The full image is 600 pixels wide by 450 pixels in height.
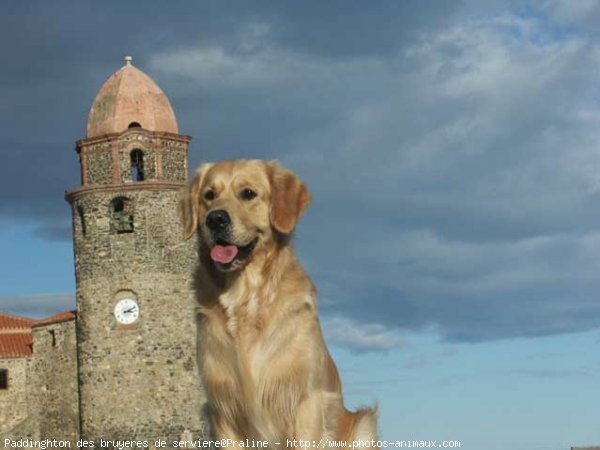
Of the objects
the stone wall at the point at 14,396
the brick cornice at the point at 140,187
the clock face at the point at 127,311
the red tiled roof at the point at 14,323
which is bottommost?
the stone wall at the point at 14,396

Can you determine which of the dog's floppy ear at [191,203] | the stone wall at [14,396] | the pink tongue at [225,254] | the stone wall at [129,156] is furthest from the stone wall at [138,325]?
the pink tongue at [225,254]

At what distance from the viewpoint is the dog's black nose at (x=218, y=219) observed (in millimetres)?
8984

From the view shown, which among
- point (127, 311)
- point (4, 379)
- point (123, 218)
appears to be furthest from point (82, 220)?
point (4, 379)

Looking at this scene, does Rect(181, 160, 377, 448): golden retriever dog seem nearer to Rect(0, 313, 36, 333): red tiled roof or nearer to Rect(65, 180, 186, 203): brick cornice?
Rect(65, 180, 186, 203): brick cornice

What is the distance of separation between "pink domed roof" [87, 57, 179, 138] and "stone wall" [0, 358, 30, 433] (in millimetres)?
8391

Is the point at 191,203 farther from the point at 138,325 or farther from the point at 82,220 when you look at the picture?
the point at 82,220

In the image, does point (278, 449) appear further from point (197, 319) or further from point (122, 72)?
point (122, 72)

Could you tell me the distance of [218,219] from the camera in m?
9.00

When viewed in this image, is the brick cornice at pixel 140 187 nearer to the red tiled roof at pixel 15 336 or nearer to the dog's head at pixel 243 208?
the red tiled roof at pixel 15 336

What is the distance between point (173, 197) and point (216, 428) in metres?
33.2

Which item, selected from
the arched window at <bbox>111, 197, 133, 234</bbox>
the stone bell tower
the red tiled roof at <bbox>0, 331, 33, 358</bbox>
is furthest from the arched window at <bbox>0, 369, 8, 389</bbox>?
the arched window at <bbox>111, 197, 133, 234</bbox>

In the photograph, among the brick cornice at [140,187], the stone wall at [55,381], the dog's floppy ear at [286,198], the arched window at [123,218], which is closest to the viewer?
the dog's floppy ear at [286,198]

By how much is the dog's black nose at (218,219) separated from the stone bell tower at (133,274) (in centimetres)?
3174

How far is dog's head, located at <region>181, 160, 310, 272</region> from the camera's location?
9.05 m
